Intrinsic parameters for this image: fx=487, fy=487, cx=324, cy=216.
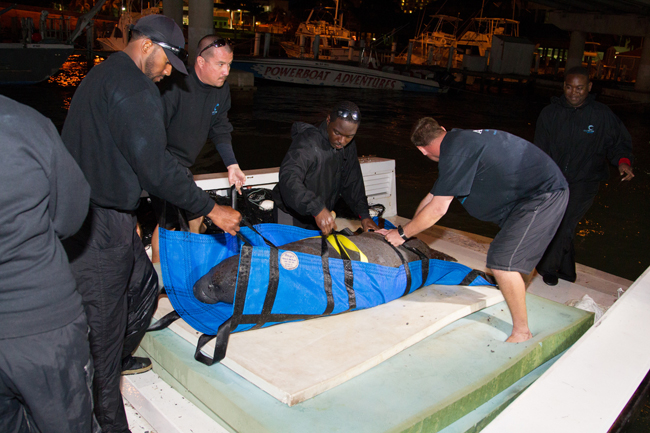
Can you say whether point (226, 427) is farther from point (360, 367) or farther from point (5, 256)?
point (5, 256)

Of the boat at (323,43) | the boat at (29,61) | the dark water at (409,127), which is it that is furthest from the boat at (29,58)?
the boat at (323,43)

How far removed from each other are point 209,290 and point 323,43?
95.7 ft

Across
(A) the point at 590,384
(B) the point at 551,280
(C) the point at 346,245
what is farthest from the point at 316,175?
(A) the point at 590,384

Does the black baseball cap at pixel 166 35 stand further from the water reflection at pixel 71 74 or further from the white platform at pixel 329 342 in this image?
the water reflection at pixel 71 74

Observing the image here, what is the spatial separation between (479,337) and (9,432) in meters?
2.38

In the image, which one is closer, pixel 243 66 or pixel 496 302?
pixel 496 302

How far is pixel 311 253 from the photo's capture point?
3.10 metres

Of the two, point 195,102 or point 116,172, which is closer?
point 116,172

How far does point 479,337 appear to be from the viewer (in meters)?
2.93

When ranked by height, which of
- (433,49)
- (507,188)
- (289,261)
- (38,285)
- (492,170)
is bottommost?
(289,261)

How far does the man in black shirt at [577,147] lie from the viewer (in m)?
4.24

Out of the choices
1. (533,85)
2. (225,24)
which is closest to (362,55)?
(533,85)

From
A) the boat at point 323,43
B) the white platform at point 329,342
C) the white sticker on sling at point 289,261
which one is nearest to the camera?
the white platform at point 329,342

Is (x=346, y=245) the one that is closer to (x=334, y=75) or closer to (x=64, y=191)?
(x=64, y=191)
